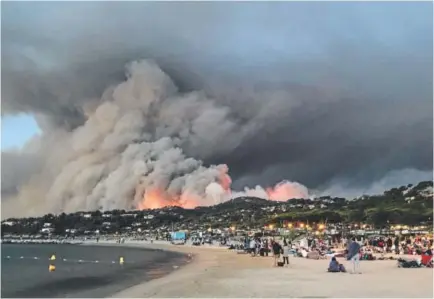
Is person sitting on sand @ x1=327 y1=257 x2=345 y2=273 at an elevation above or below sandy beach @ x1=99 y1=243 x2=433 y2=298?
above

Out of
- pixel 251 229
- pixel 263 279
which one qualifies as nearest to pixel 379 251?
pixel 263 279

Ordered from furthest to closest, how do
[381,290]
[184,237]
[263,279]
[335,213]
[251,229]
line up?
1. [184,237]
2. [251,229]
3. [335,213]
4. [263,279]
5. [381,290]

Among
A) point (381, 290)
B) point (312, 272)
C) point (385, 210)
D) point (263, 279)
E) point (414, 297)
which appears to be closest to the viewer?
point (414, 297)

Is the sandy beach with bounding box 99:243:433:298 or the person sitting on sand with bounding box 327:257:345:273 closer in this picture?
the sandy beach with bounding box 99:243:433:298

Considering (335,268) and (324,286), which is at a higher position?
(335,268)

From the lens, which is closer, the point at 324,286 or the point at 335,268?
the point at 324,286

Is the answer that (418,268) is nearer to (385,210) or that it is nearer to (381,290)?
(381,290)

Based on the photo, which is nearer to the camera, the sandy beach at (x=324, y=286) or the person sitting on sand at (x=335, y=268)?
the sandy beach at (x=324, y=286)

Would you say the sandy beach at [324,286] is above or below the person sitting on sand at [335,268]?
below

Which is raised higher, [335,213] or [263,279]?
[335,213]

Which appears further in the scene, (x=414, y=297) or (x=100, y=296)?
(x=100, y=296)
